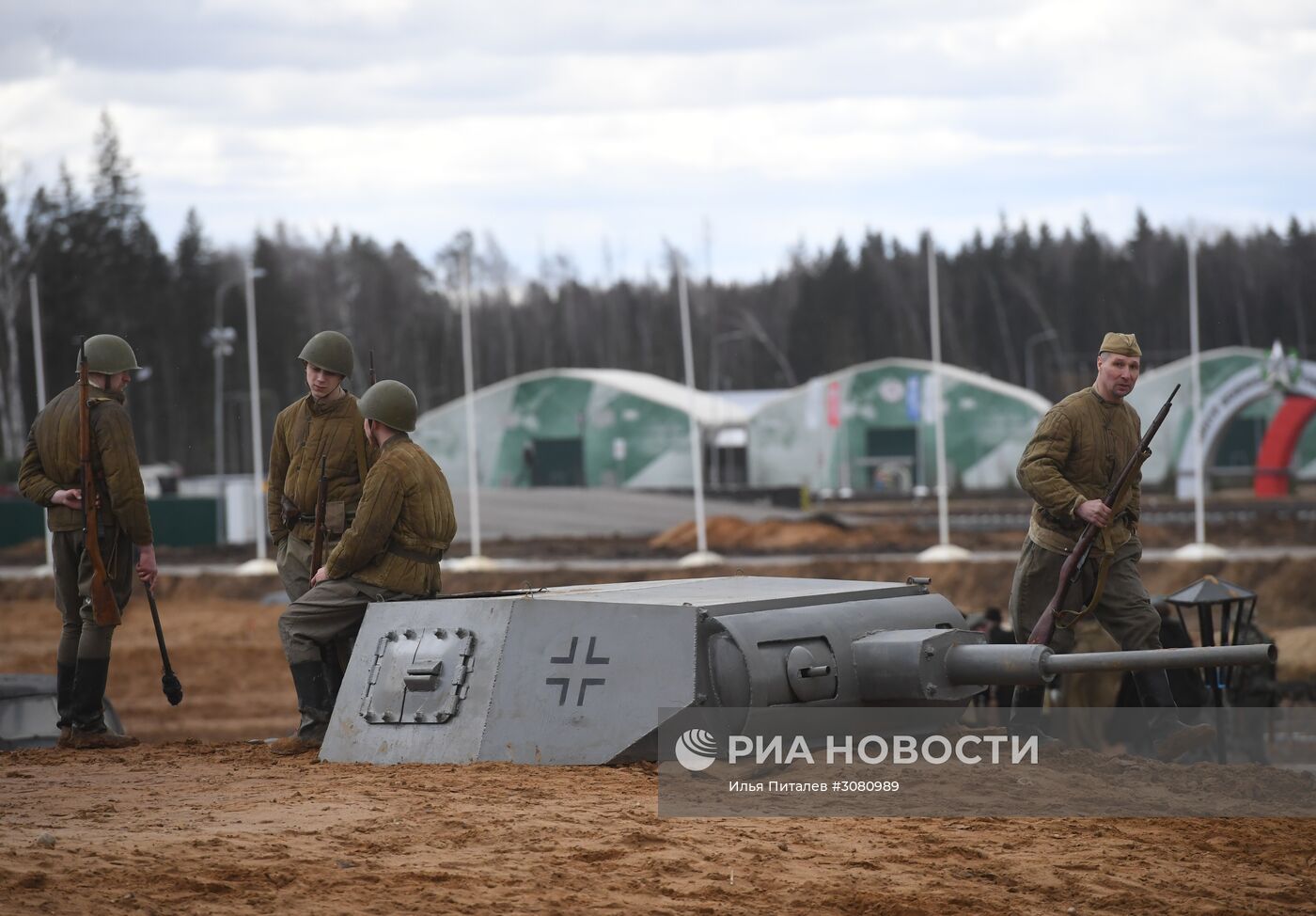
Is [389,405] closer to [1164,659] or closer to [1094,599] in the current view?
[1094,599]

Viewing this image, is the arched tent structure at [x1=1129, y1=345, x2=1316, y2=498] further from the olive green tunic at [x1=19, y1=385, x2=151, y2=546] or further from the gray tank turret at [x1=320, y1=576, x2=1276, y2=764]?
the olive green tunic at [x1=19, y1=385, x2=151, y2=546]

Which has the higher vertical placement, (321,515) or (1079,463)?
(1079,463)

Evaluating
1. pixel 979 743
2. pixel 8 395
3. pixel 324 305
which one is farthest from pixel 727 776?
pixel 324 305

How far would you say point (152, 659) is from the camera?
79.4 ft

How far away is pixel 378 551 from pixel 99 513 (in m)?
1.67

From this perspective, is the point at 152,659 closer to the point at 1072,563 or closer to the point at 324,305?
the point at 1072,563

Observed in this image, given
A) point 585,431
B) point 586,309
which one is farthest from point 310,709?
point 586,309

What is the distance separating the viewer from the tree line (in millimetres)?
68844

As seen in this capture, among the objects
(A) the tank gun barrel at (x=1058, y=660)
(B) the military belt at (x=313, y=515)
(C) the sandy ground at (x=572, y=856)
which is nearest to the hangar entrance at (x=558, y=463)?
(B) the military belt at (x=313, y=515)

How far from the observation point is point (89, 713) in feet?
29.5

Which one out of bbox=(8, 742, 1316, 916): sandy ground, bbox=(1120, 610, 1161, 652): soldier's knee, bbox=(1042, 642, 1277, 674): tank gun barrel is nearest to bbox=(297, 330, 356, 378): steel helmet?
bbox=(8, 742, 1316, 916): sandy ground

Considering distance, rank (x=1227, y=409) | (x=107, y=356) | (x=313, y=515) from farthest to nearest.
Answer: (x=1227, y=409), (x=107, y=356), (x=313, y=515)

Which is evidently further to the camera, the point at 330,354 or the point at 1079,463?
the point at 330,354

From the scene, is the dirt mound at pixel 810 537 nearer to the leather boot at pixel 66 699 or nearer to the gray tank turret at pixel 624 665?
the leather boot at pixel 66 699
